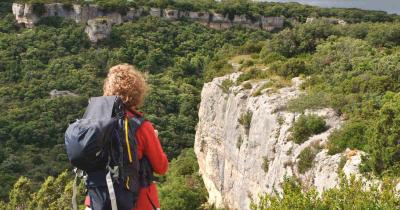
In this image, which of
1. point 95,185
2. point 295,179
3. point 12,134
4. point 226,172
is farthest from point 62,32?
point 95,185

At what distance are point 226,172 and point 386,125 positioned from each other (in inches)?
479

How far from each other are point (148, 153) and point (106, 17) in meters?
66.1

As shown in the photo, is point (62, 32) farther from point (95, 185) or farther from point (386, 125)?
point (95, 185)

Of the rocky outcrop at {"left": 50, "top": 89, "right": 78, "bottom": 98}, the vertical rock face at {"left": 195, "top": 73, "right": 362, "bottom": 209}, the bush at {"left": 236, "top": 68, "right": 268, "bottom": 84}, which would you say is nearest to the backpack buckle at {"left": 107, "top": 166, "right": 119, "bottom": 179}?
the vertical rock face at {"left": 195, "top": 73, "right": 362, "bottom": 209}

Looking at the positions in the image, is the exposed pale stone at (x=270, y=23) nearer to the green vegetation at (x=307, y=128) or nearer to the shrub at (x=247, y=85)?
the shrub at (x=247, y=85)

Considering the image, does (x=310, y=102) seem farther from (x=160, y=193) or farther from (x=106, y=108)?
(x=160, y=193)

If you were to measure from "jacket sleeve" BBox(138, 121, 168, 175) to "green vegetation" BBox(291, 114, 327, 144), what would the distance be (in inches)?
400

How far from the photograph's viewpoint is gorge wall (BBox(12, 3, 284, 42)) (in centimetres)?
6380

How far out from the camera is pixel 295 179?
1321 cm

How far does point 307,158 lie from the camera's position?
1343 cm

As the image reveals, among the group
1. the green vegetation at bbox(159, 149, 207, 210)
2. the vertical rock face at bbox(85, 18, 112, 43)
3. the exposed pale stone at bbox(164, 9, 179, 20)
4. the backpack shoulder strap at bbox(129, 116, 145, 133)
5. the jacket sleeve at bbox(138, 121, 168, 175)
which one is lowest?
the green vegetation at bbox(159, 149, 207, 210)

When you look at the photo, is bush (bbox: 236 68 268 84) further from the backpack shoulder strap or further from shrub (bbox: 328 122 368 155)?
the backpack shoulder strap

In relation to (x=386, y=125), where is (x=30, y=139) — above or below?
below

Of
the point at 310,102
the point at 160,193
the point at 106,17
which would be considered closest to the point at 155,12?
the point at 106,17
